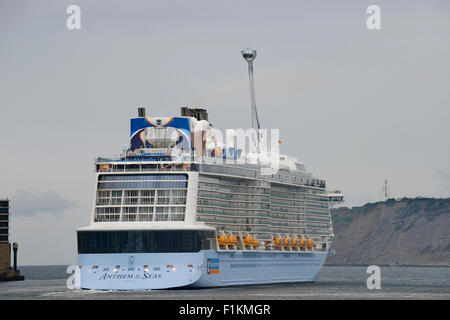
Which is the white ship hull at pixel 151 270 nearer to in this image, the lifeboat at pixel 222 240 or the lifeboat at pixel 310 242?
the lifeboat at pixel 222 240

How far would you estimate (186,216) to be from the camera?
350 feet

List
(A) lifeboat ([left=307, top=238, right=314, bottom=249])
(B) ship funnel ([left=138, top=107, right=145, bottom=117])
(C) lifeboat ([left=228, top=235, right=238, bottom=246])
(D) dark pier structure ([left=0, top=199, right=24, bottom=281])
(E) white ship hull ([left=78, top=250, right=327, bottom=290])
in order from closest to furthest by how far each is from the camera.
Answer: (E) white ship hull ([left=78, top=250, right=327, bottom=290])
(C) lifeboat ([left=228, top=235, right=238, bottom=246])
(B) ship funnel ([left=138, top=107, right=145, bottom=117])
(A) lifeboat ([left=307, top=238, right=314, bottom=249])
(D) dark pier structure ([left=0, top=199, right=24, bottom=281])

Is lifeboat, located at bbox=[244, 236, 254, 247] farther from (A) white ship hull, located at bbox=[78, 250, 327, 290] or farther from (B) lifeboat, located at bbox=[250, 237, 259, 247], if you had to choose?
(A) white ship hull, located at bbox=[78, 250, 327, 290]

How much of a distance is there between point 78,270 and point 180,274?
10.7m

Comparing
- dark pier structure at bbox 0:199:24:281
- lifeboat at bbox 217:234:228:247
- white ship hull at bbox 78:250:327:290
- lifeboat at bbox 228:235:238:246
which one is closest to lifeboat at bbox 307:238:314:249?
lifeboat at bbox 228:235:238:246

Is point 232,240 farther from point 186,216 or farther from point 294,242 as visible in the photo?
point 294,242

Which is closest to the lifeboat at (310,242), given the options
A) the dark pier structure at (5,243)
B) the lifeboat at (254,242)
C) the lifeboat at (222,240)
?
the lifeboat at (254,242)

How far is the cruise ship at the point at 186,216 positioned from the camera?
10225 centimetres

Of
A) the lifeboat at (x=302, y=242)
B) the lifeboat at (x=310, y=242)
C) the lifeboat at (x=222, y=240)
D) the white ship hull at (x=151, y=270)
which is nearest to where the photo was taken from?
the white ship hull at (x=151, y=270)

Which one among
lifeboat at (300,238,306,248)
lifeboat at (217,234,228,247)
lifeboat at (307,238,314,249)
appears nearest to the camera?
lifeboat at (217,234,228,247)

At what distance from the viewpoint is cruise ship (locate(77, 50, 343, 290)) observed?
102 m

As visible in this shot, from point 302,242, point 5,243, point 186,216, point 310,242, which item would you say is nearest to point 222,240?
point 186,216
